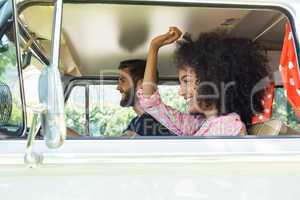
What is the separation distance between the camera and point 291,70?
6.90 feet

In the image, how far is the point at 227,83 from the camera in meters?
2.43

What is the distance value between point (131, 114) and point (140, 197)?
4.21 ft

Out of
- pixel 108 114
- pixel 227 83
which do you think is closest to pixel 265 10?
pixel 227 83

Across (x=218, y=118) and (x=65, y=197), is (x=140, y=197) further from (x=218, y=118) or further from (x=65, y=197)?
(x=218, y=118)

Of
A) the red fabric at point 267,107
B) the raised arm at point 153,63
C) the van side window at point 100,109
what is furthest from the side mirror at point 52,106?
the red fabric at point 267,107

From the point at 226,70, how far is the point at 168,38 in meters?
0.35

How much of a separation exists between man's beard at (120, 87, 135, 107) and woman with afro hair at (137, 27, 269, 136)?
1.50ft

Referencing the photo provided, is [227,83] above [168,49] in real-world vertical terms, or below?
below

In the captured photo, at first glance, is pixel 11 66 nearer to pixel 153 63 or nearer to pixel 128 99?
pixel 153 63

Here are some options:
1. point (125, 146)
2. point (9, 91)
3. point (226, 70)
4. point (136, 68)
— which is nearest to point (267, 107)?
point (226, 70)

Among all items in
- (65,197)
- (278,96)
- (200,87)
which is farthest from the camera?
(278,96)

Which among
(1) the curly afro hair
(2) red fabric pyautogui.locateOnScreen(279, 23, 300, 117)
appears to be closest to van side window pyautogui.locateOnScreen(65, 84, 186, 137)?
(1) the curly afro hair

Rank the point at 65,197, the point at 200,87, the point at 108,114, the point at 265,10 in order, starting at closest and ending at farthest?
the point at 65,197 < the point at 265,10 < the point at 200,87 < the point at 108,114

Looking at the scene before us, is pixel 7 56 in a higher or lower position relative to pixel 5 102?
higher
